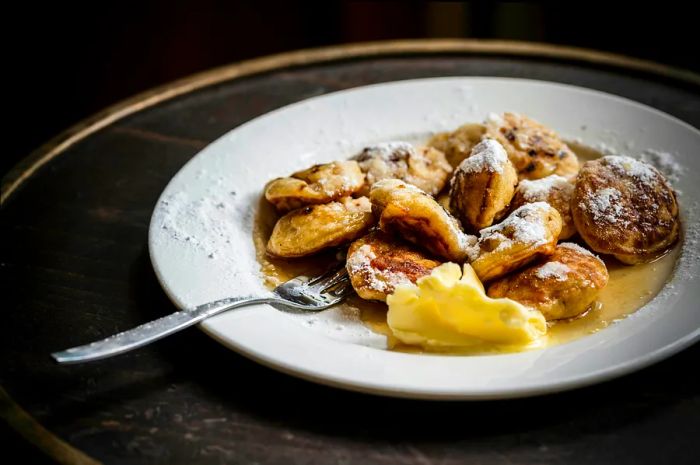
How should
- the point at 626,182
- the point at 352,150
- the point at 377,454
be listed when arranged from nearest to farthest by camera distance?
the point at 377,454, the point at 626,182, the point at 352,150

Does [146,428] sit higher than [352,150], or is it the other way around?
[352,150]

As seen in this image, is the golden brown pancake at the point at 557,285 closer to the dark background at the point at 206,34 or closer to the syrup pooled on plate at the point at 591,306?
the syrup pooled on plate at the point at 591,306

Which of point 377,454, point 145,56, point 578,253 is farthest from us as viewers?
point 145,56

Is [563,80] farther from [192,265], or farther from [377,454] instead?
[377,454]

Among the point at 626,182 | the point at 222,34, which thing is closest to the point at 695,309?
the point at 626,182

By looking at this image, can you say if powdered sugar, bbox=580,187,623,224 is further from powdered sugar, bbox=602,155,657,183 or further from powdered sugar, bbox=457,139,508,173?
powdered sugar, bbox=457,139,508,173

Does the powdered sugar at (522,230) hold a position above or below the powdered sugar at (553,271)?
above

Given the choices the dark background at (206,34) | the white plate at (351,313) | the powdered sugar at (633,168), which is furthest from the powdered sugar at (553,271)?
the dark background at (206,34)

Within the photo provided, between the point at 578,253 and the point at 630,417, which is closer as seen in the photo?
the point at 630,417
